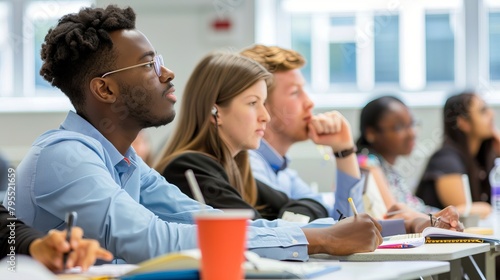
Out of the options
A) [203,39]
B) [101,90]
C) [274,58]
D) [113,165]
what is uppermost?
[203,39]

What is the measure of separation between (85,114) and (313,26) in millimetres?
4888

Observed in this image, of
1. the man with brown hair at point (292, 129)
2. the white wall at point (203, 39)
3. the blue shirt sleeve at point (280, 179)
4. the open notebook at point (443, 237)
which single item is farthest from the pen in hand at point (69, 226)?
the white wall at point (203, 39)

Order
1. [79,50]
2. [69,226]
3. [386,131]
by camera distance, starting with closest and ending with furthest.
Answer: [69,226] → [79,50] → [386,131]

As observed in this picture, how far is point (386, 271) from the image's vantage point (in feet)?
4.93

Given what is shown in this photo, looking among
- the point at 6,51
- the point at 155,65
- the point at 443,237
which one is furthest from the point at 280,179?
the point at 6,51

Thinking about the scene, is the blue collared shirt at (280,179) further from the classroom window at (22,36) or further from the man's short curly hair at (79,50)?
the classroom window at (22,36)

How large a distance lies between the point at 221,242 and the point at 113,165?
0.90 metres

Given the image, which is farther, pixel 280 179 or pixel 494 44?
pixel 494 44

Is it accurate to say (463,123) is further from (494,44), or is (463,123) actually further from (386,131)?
(494,44)

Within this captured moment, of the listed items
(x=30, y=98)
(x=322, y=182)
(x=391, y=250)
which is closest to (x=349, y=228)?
(x=391, y=250)

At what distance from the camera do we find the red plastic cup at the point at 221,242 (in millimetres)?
1245

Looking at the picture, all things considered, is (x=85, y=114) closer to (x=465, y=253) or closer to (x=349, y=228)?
(x=349, y=228)

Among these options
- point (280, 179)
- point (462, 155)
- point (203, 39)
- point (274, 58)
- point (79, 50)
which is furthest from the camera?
point (203, 39)

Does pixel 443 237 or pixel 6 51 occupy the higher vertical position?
pixel 6 51
